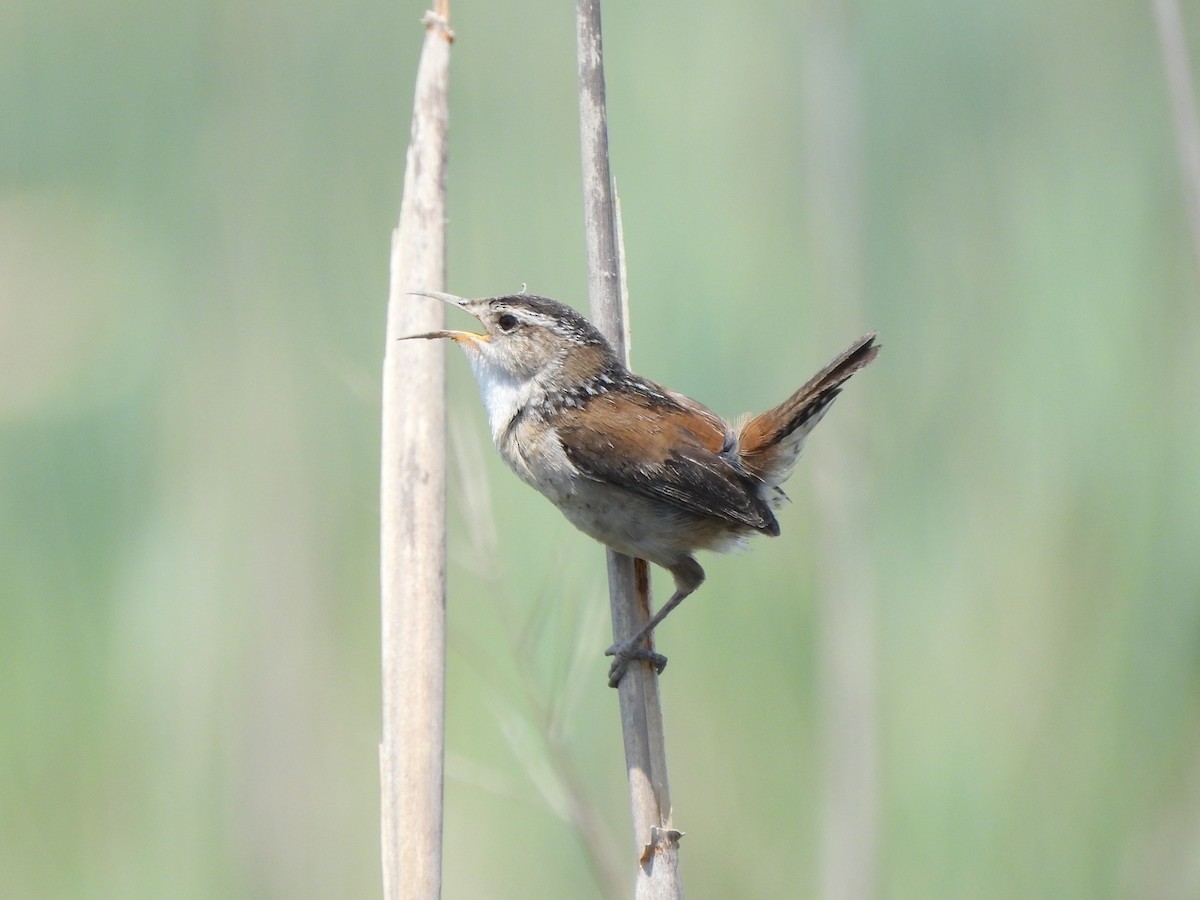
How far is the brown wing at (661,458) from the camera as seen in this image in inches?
93.4

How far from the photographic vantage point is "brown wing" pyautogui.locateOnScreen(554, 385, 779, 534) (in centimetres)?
237

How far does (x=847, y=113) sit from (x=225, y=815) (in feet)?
6.87

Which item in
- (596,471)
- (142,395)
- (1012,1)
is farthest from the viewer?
(1012,1)

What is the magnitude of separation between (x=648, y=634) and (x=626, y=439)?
414mm

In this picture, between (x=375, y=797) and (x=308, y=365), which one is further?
(x=308, y=365)

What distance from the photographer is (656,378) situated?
2631mm

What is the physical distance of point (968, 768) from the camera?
7.91ft

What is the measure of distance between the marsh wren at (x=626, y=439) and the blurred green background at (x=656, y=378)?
5.0 inches

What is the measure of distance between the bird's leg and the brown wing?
0.51ft

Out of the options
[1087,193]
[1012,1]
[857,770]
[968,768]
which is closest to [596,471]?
[857,770]

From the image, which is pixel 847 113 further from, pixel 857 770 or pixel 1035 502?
pixel 857 770

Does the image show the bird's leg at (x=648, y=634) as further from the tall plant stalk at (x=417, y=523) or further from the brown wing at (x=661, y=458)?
the tall plant stalk at (x=417, y=523)

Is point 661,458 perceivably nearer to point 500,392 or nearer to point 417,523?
point 500,392

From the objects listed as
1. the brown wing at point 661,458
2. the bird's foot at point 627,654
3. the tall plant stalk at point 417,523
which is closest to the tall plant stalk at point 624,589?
the bird's foot at point 627,654
